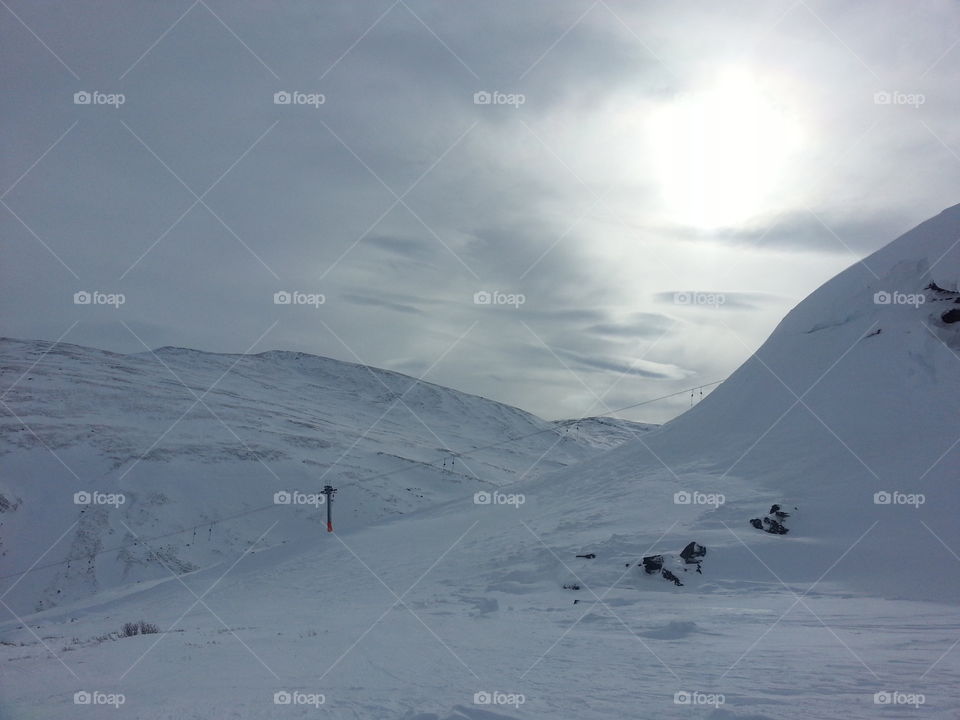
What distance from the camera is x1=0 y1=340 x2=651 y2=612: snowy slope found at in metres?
36.4

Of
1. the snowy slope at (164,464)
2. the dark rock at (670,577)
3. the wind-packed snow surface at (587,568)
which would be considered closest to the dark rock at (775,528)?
the wind-packed snow surface at (587,568)

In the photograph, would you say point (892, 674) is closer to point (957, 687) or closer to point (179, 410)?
point (957, 687)

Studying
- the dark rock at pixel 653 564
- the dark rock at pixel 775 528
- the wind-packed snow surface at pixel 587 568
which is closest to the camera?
the wind-packed snow surface at pixel 587 568

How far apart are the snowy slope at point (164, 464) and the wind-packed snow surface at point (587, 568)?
0.33 m

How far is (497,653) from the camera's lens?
35.8 feet

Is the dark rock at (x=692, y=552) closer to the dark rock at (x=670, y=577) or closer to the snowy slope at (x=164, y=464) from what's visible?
the dark rock at (x=670, y=577)

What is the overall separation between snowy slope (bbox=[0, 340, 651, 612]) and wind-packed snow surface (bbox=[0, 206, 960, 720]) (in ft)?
1.08

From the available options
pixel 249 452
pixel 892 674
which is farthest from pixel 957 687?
pixel 249 452

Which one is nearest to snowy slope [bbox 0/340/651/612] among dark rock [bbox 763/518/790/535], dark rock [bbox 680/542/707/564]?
dark rock [bbox 680/542/707/564]

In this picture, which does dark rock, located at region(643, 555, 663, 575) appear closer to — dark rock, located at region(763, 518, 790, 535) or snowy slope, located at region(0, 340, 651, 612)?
dark rock, located at region(763, 518, 790, 535)

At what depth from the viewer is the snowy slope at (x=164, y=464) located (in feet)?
119

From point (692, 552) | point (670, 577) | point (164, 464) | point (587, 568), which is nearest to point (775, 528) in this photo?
point (692, 552)

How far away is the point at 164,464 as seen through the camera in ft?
161

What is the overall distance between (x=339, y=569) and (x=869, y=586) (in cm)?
1942
